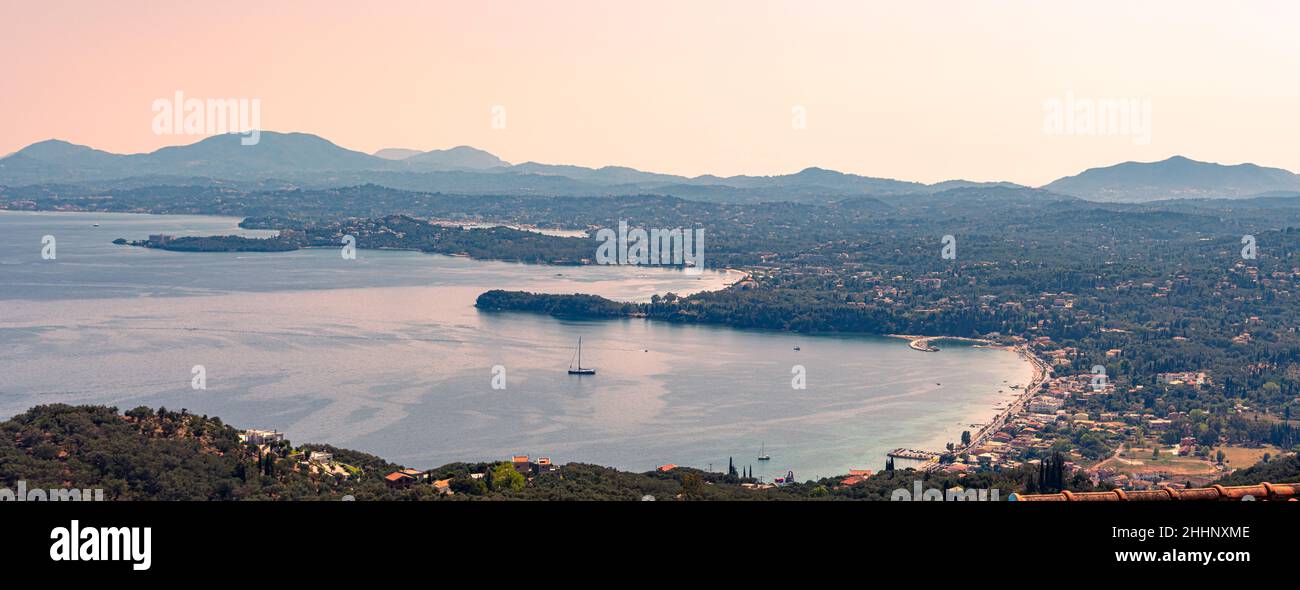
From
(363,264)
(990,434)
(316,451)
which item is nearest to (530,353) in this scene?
(990,434)

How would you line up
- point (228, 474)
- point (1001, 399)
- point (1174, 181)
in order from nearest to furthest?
point (228, 474)
point (1001, 399)
point (1174, 181)

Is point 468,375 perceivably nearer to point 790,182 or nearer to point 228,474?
point 228,474

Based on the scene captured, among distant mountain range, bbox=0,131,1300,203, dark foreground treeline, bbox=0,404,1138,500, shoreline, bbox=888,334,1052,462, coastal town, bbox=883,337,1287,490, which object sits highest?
distant mountain range, bbox=0,131,1300,203

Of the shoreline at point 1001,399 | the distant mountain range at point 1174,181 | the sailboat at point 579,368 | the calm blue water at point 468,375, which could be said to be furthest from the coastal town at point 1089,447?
the distant mountain range at point 1174,181

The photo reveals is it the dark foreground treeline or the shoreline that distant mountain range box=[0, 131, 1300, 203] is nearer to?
the shoreline

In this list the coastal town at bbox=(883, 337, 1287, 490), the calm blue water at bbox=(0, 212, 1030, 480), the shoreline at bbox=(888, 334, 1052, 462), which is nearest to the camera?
the coastal town at bbox=(883, 337, 1287, 490)

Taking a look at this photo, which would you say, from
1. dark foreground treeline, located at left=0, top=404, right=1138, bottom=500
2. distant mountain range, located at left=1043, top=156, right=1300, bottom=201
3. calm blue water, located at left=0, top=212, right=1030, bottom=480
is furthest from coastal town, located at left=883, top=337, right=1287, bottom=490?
distant mountain range, located at left=1043, top=156, right=1300, bottom=201

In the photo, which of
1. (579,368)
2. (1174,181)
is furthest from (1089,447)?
(1174,181)

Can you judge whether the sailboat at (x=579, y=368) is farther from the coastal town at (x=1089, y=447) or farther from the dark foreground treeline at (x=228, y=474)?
the dark foreground treeline at (x=228, y=474)
